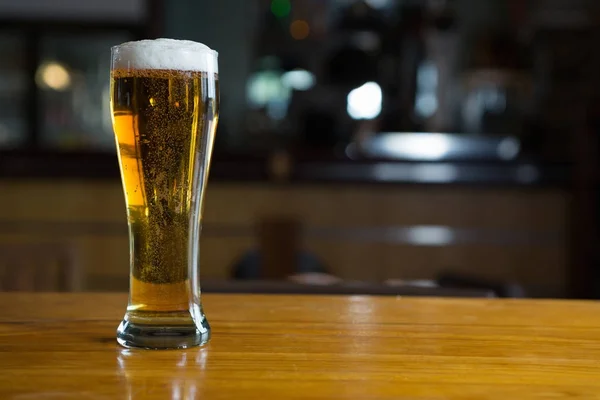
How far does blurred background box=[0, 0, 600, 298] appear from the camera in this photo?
462 centimetres

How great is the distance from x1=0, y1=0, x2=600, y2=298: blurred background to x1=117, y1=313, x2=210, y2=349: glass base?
3209 millimetres

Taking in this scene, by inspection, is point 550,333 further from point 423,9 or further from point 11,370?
point 423,9

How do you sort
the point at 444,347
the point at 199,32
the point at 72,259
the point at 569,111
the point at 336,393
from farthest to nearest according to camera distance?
the point at 199,32, the point at 569,111, the point at 72,259, the point at 444,347, the point at 336,393

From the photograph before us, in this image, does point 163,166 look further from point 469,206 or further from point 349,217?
point 469,206

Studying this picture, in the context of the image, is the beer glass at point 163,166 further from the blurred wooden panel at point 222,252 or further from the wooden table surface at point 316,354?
the blurred wooden panel at point 222,252

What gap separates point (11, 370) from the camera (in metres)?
0.57

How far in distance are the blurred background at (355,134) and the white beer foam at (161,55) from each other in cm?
322

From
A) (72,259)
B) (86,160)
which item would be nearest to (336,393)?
(72,259)

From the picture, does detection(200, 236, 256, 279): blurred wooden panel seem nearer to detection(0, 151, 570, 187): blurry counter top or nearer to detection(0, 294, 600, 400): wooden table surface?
detection(0, 151, 570, 187): blurry counter top

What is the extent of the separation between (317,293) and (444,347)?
17.2 inches

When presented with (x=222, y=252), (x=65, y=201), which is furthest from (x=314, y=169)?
(x=65, y=201)

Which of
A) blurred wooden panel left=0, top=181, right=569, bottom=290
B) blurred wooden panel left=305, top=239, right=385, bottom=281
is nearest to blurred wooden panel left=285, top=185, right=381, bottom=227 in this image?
blurred wooden panel left=0, top=181, right=569, bottom=290

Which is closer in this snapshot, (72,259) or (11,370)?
(11,370)

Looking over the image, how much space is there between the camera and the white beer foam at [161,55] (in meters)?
0.69
